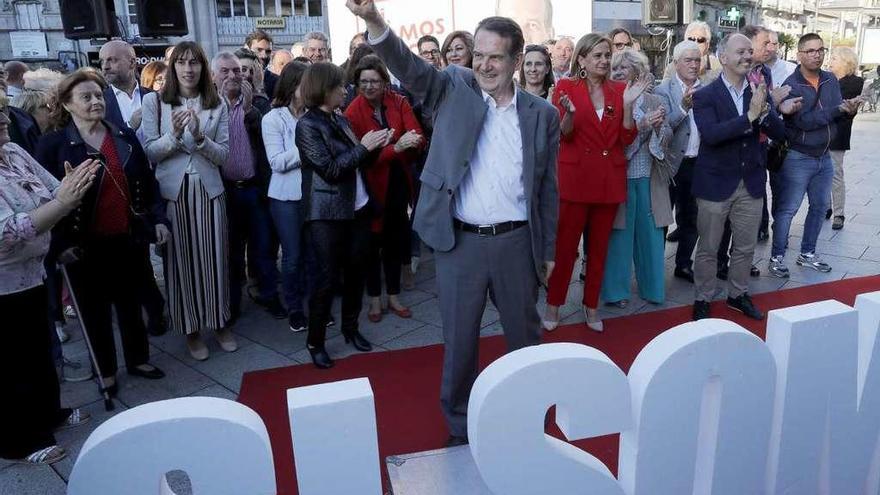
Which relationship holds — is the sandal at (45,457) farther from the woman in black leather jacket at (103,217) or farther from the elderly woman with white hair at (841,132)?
the elderly woman with white hair at (841,132)

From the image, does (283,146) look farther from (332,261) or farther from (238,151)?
(332,261)

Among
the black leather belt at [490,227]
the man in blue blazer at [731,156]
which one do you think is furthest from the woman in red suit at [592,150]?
the black leather belt at [490,227]

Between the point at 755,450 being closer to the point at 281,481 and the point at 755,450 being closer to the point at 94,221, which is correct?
the point at 281,481

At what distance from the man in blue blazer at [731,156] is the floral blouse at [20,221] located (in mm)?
3677

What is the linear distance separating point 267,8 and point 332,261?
2899cm

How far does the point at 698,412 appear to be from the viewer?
1.73m

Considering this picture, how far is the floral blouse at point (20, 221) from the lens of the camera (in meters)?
2.55

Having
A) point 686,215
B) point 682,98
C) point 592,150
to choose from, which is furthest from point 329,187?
point 686,215

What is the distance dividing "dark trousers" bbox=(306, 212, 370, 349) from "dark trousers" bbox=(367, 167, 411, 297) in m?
0.43

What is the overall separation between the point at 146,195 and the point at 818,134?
4911 mm

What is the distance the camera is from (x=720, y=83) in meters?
4.02

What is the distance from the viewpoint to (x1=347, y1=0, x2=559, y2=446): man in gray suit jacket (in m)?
2.59

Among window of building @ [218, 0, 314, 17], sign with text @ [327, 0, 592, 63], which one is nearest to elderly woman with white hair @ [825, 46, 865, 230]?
sign with text @ [327, 0, 592, 63]

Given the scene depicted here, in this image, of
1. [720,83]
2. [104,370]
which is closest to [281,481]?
[104,370]
